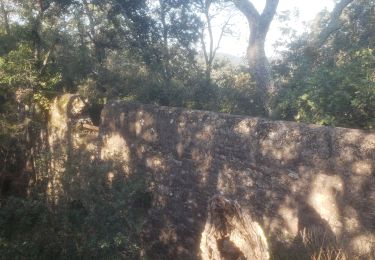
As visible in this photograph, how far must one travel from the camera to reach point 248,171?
5.00 meters

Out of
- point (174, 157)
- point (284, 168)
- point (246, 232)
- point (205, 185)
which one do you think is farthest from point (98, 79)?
point (246, 232)

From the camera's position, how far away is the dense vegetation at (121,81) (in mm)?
5574

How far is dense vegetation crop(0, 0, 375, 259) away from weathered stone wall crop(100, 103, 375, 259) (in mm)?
682

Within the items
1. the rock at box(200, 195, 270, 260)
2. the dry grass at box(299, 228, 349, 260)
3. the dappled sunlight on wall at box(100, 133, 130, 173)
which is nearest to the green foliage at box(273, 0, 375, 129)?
the dry grass at box(299, 228, 349, 260)

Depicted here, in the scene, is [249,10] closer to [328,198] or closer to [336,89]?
[336,89]

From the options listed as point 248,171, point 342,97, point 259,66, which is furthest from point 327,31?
point 248,171

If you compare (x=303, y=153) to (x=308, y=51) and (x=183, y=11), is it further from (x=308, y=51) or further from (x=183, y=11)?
(x=183, y=11)

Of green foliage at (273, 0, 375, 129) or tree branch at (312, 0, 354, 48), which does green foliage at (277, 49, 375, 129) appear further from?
tree branch at (312, 0, 354, 48)

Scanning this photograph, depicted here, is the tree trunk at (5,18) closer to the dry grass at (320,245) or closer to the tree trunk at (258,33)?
the tree trunk at (258,33)

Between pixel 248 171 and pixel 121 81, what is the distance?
20.3ft

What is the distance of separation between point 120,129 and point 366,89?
4.53m

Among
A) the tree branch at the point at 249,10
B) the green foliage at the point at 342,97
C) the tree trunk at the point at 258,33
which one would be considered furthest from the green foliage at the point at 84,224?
the tree branch at the point at 249,10

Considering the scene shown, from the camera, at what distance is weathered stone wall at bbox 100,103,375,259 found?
13.1 ft

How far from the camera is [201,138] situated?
5598 mm
